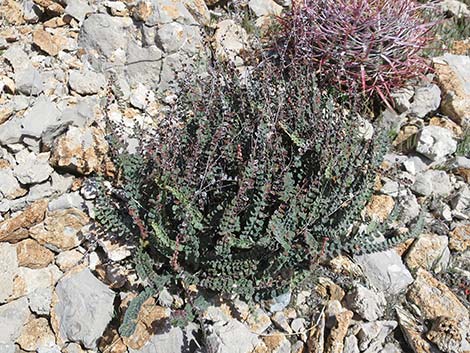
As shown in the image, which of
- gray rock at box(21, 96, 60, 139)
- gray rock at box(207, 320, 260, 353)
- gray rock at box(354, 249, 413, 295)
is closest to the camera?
gray rock at box(207, 320, 260, 353)

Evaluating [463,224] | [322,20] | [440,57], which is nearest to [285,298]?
[463,224]

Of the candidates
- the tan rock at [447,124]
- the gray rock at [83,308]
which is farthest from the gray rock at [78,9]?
the tan rock at [447,124]

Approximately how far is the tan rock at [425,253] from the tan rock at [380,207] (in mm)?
247

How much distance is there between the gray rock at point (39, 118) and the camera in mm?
3168

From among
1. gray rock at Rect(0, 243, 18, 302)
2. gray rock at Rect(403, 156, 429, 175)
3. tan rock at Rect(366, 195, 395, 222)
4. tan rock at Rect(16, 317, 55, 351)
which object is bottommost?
tan rock at Rect(16, 317, 55, 351)

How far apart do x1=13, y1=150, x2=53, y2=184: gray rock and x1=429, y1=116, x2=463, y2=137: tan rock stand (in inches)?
107

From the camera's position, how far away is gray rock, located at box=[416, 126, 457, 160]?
12.0 ft

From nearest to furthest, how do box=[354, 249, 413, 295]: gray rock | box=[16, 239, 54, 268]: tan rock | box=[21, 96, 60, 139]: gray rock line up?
box=[16, 239, 54, 268]: tan rock
box=[354, 249, 413, 295]: gray rock
box=[21, 96, 60, 139]: gray rock

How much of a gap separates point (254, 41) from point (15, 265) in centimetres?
241

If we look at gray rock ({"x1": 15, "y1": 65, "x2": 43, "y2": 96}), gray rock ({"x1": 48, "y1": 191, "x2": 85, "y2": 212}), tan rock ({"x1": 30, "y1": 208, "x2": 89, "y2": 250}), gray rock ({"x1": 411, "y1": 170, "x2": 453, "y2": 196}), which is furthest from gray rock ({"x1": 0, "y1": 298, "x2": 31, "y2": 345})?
gray rock ({"x1": 411, "y1": 170, "x2": 453, "y2": 196})

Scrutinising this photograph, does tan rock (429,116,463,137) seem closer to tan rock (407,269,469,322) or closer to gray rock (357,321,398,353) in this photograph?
tan rock (407,269,469,322)

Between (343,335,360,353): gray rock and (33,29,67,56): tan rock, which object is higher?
(343,335,360,353): gray rock

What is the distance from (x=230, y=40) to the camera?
4.07 m

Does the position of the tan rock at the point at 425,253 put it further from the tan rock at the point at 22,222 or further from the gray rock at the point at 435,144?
the tan rock at the point at 22,222
